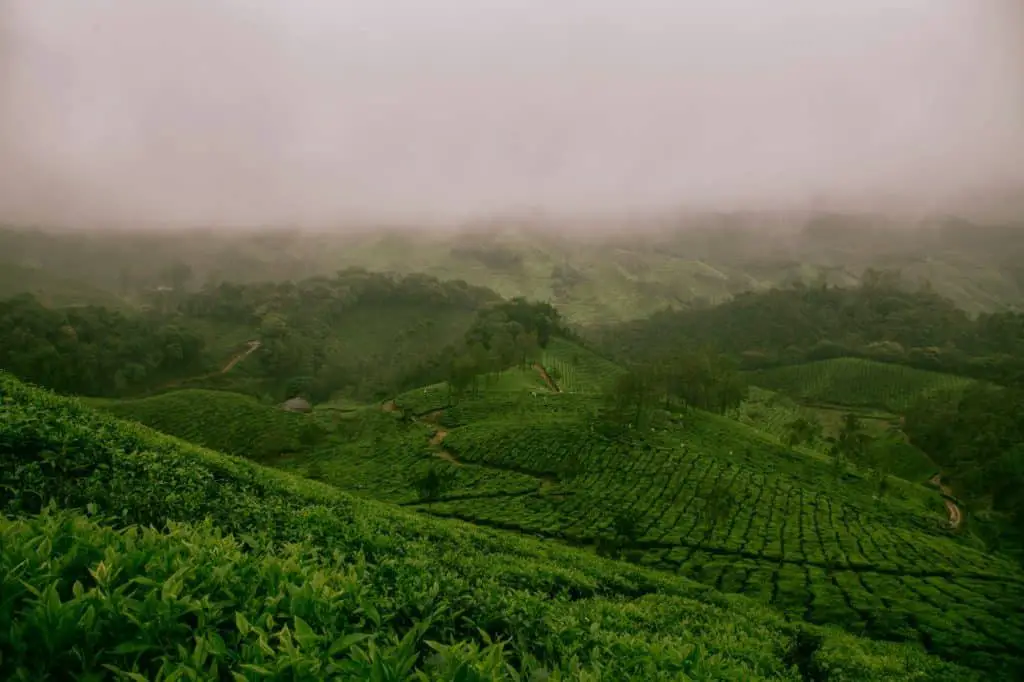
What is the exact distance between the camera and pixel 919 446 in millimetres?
98375

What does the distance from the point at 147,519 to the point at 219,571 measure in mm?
6291

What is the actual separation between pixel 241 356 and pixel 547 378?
80.6 meters

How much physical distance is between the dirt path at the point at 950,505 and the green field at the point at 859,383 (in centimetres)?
4124

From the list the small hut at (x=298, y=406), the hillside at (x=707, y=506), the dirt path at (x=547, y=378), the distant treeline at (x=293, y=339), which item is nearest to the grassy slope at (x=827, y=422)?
the hillside at (x=707, y=506)

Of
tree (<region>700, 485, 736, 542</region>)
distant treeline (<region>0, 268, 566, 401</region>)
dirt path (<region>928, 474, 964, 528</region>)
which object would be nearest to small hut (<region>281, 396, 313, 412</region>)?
distant treeline (<region>0, 268, 566, 401</region>)

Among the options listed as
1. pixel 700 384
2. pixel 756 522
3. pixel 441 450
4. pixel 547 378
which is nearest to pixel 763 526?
pixel 756 522

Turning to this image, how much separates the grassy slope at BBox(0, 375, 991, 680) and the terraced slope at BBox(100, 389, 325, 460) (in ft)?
206

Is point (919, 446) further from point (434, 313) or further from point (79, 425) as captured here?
point (434, 313)

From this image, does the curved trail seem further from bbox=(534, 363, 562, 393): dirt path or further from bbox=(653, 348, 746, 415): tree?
bbox=(653, 348, 746, 415): tree

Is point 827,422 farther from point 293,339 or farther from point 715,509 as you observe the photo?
point 293,339

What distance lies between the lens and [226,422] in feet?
263

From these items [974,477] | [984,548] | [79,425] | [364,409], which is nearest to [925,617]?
[984,548]

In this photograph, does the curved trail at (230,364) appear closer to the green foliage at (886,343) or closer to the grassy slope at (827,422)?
the green foliage at (886,343)

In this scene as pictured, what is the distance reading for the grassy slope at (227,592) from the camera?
3.53 meters
